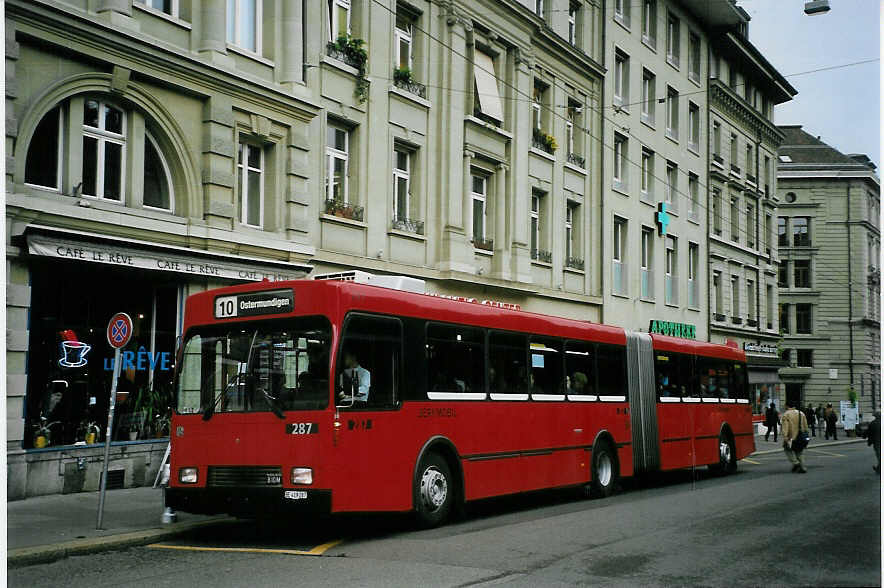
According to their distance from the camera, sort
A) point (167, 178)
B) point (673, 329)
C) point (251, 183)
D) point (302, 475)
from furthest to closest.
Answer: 1. point (673, 329)
2. point (251, 183)
3. point (167, 178)
4. point (302, 475)

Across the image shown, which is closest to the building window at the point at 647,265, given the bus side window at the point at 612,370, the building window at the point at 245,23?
the bus side window at the point at 612,370

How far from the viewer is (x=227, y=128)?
60.0 feet

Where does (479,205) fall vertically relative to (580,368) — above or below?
above

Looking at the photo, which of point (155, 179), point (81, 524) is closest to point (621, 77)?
point (155, 179)

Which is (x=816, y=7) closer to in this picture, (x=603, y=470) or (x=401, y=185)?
(x=603, y=470)

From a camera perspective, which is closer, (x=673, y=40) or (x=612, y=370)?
(x=673, y=40)

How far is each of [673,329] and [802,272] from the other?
30.9ft

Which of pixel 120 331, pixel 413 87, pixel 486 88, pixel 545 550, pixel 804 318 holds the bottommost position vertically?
pixel 545 550

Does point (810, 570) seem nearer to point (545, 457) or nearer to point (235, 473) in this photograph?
point (235, 473)

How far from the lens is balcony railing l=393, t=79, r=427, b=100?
2290 centimetres

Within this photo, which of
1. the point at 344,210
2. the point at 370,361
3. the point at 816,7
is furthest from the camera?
the point at 344,210

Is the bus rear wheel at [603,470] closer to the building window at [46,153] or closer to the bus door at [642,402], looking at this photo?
the bus door at [642,402]

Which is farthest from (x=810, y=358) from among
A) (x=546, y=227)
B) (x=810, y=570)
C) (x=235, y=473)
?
(x=546, y=227)

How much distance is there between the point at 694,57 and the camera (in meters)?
16.6
